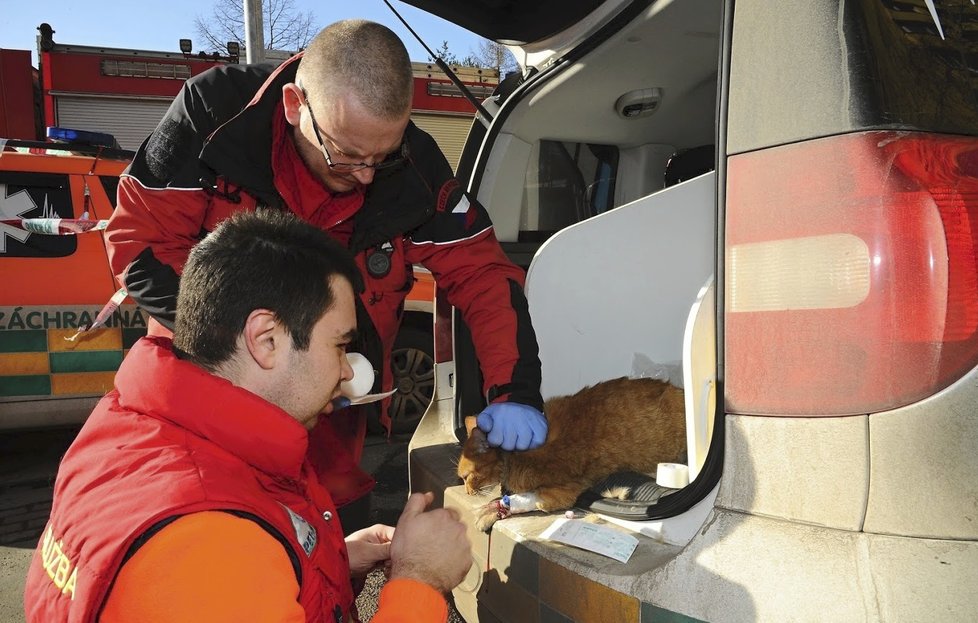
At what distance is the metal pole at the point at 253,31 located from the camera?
15.8 feet

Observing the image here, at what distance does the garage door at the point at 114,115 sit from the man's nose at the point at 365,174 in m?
8.11

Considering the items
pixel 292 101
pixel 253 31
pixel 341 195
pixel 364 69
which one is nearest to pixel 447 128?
pixel 253 31

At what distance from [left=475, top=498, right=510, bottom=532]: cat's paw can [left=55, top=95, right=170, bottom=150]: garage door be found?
8.68m

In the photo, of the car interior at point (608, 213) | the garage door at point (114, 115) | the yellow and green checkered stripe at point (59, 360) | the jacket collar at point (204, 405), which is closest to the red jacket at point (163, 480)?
the jacket collar at point (204, 405)

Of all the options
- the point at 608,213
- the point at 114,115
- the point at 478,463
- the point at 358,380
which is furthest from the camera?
the point at 114,115

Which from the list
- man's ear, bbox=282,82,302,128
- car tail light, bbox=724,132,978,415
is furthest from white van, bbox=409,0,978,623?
man's ear, bbox=282,82,302,128

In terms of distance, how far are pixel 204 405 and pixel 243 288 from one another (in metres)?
0.20

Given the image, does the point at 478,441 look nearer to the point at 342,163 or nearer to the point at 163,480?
the point at 342,163

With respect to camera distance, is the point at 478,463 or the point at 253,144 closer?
the point at 253,144

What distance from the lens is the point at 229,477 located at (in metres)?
1.00

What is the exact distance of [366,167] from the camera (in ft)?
5.89

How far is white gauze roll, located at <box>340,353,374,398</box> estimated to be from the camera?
150 centimetres

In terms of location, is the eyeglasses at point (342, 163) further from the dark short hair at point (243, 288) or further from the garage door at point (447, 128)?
the garage door at point (447, 128)

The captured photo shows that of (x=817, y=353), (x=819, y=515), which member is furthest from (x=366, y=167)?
(x=819, y=515)
